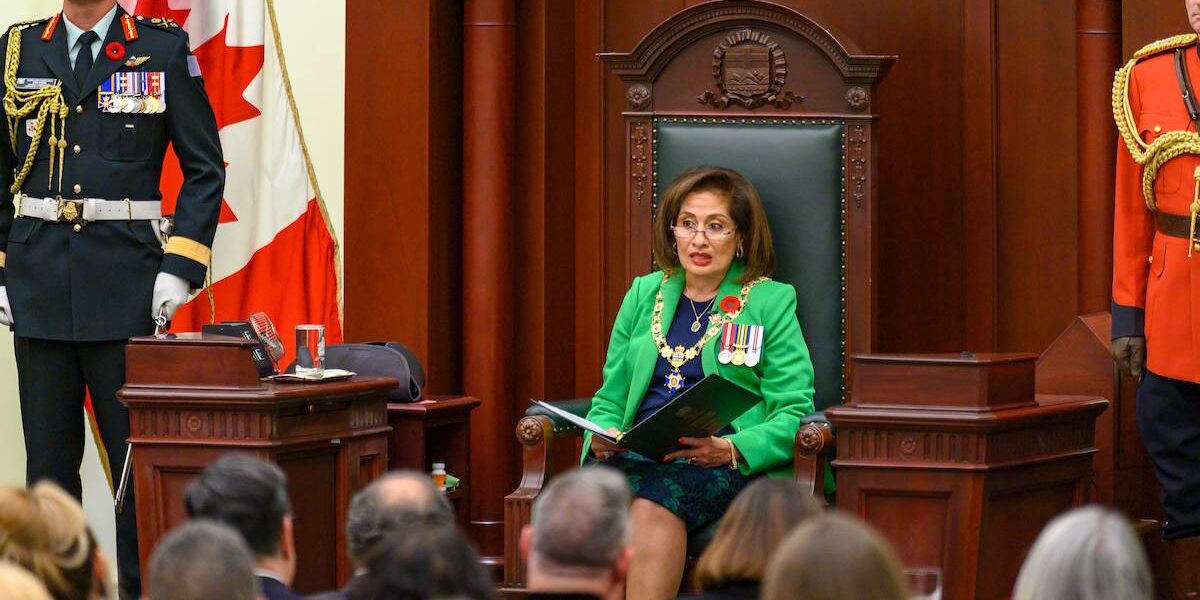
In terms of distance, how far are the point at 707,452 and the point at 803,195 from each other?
3.09 ft

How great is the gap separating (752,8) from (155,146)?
1.70 m

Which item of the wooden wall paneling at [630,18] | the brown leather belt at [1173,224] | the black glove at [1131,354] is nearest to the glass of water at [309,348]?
the wooden wall paneling at [630,18]

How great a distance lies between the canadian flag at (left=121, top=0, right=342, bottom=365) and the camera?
6230mm

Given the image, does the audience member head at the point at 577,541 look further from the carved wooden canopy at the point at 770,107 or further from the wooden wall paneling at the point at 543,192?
the wooden wall paneling at the point at 543,192

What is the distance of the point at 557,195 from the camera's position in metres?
6.18

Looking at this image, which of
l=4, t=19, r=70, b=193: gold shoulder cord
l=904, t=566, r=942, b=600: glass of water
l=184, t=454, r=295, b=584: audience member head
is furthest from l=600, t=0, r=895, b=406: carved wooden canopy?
l=184, t=454, r=295, b=584: audience member head

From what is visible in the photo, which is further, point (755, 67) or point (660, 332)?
point (755, 67)

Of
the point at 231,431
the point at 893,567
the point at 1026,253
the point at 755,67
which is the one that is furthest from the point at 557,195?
the point at 893,567

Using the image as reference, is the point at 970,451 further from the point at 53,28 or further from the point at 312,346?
the point at 53,28

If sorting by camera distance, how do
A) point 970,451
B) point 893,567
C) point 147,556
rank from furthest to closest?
point 147,556, point 970,451, point 893,567

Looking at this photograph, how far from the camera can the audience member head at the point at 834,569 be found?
2.10 meters

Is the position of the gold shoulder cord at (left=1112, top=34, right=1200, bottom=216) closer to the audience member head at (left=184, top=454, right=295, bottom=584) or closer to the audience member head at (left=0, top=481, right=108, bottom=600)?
the audience member head at (left=184, top=454, right=295, bottom=584)

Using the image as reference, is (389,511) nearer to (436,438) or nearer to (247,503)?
(247,503)

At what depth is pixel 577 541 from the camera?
2.70 metres
